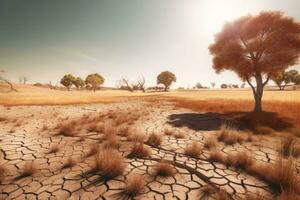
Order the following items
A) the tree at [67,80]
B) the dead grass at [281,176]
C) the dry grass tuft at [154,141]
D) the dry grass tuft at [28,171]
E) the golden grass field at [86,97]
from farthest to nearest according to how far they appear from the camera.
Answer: the tree at [67,80]
the golden grass field at [86,97]
the dry grass tuft at [154,141]
the dry grass tuft at [28,171]
the dead grass at [281,176]

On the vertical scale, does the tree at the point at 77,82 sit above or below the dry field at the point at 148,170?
above

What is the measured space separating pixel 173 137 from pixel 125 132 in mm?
2130

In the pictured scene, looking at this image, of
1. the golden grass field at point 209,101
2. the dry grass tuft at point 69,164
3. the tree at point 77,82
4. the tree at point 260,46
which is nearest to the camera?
the dry grass tuft at point 69,164

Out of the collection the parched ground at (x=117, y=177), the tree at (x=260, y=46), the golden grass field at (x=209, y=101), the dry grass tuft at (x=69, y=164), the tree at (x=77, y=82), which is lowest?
the parched ground at (x=117, y=177)

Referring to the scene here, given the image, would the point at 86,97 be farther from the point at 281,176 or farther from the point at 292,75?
the point at 292,75

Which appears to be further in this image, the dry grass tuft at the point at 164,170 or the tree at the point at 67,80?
the tree at the point at 67,80

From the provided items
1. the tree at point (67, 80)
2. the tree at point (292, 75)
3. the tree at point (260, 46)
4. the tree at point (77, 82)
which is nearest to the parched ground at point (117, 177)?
the tree at point (260, 46)

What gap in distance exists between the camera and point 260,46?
12016mm

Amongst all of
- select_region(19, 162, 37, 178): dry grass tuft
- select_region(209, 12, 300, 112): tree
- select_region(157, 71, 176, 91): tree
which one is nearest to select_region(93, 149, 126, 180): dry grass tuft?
select_region(19, 162, 37, 178): dry grass tuft

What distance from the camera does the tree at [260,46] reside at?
1173cm

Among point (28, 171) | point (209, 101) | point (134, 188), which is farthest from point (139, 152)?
point (209, 101)

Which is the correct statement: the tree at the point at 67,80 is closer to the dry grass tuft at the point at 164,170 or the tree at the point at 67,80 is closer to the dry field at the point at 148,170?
the dry field at the point at 148,170

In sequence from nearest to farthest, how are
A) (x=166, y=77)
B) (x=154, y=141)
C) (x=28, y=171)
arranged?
(x=28, y=171) < (x=154, y=141) < (x=166, y=77)

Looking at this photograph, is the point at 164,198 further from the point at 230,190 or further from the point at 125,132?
the point at 125,132
